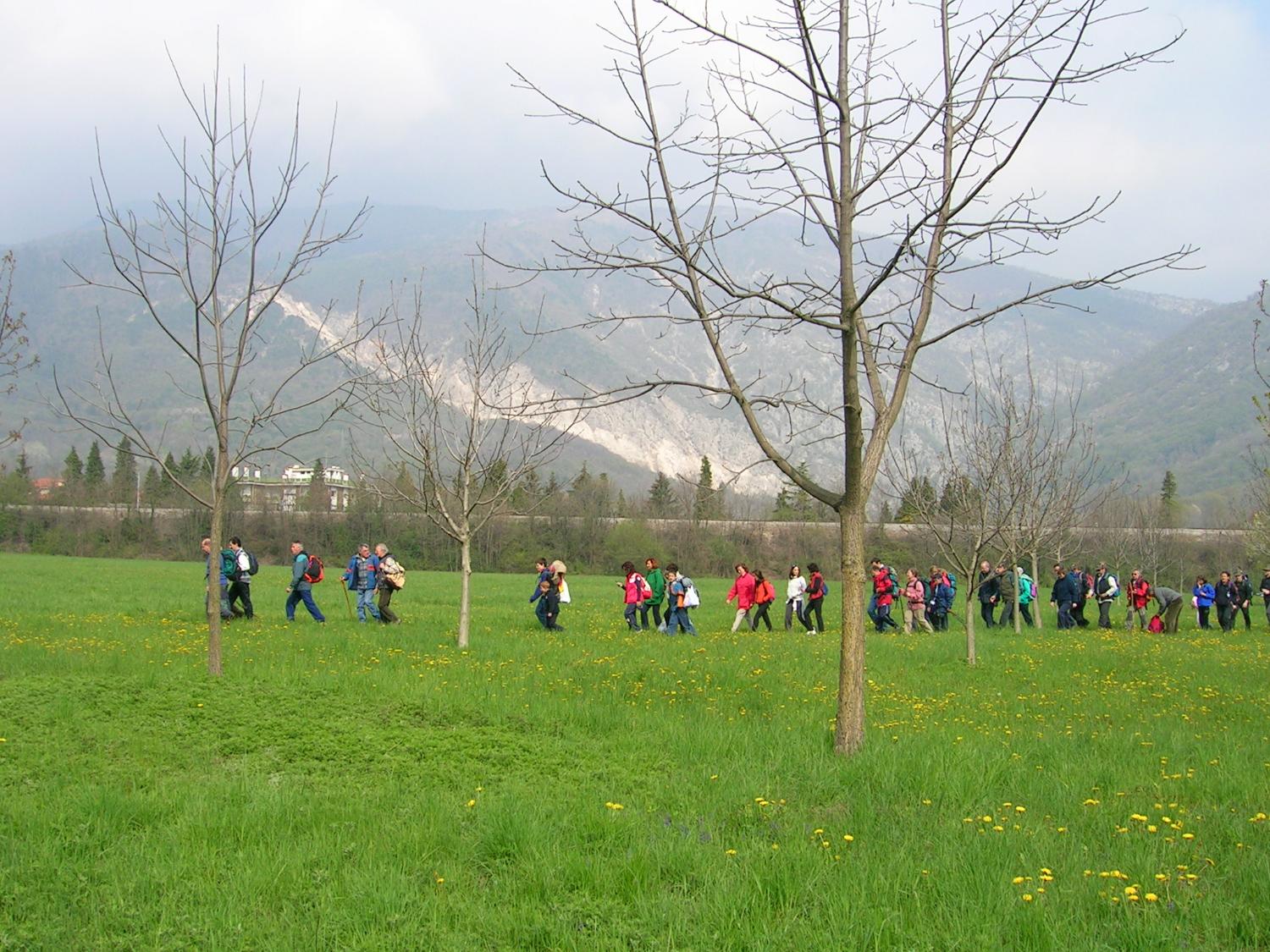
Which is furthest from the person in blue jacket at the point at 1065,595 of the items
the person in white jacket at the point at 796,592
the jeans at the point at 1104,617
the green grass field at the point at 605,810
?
the green grass field at the point at 605,810

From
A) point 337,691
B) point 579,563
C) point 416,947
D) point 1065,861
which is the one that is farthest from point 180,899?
point 579,563

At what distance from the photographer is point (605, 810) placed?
A: 6.94 m

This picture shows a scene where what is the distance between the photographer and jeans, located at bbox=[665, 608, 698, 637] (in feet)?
75.7

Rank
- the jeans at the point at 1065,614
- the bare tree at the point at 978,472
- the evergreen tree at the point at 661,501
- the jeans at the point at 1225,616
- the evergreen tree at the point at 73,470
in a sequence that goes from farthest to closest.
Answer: the evergreen tree at the point at 73,470 < the evergreen tree at the point at 661,501 < the jeans at the point at 1225,616 < the jeans at the point at 1065,614 < the bare tree at the point at 978,472

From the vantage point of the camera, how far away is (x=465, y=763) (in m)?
8.39

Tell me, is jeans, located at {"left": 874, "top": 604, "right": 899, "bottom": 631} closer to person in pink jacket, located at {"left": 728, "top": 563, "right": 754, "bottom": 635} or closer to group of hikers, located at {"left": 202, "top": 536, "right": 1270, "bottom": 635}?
group of hikers, located at {"left": 202, "top": 536, "right": 1270, "bottom": 635}

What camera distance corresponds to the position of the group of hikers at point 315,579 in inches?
838

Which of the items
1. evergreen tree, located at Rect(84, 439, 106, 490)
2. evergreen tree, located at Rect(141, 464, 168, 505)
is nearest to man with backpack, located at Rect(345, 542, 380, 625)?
evergreen tree, located at Rect(141, 464, 168, 505)

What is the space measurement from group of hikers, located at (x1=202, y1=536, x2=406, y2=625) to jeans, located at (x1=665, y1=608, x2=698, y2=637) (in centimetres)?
605

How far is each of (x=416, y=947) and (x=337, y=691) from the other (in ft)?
22.0

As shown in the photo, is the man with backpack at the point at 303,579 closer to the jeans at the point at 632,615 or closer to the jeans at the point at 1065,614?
the jeans at the point at 632,615

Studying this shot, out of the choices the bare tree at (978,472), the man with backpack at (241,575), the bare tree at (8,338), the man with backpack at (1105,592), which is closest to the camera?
the bare tree at (8,338)

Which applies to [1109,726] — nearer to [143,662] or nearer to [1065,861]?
[1065,861]

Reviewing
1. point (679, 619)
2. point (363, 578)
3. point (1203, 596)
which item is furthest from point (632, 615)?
point (1203, 596)
